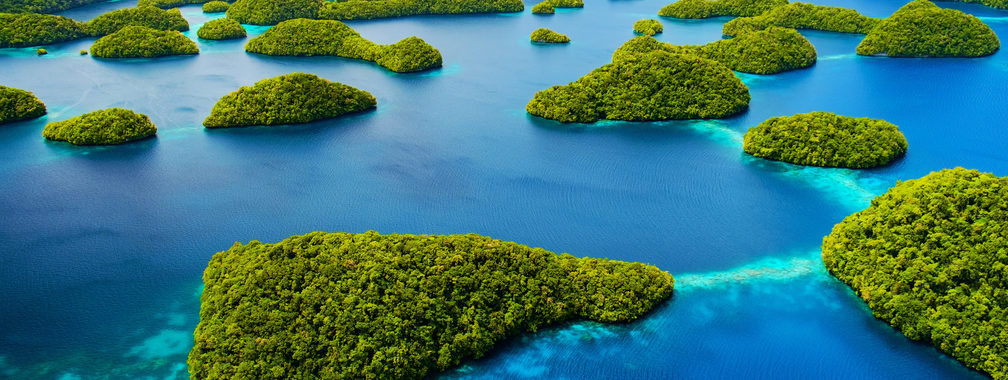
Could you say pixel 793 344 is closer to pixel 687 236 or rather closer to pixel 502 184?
pixel 687 236

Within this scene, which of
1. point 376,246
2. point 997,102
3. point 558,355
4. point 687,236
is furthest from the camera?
point 997,102

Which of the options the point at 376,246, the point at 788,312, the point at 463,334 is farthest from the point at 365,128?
the point at 788,312

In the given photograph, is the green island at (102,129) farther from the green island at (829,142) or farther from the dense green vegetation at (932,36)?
the dense green vegetation at (932,36)

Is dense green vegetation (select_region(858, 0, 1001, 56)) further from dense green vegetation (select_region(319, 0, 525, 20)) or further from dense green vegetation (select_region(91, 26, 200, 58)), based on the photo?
dense green vegetation (select_region(91, 26, 200, 58))

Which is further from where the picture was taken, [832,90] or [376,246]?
[832,90]

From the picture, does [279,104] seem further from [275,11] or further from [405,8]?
[405,8]
